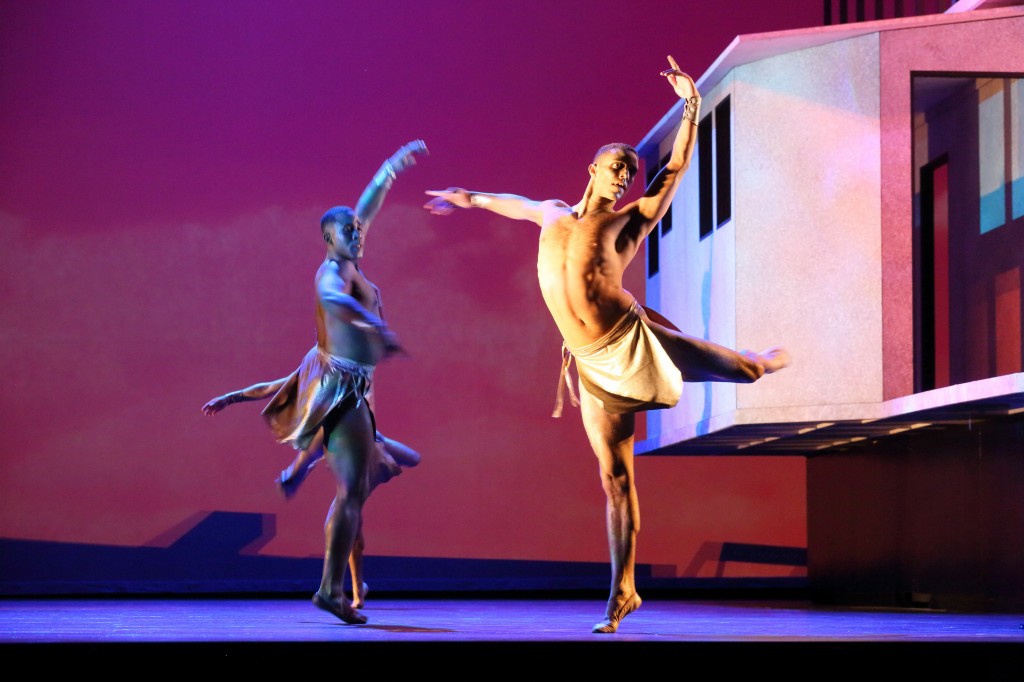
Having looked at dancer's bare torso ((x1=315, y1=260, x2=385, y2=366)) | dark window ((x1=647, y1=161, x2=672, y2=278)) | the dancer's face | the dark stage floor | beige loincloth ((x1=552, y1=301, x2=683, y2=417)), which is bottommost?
the dark stage floor

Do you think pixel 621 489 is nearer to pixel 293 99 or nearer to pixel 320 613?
pixel 320 613

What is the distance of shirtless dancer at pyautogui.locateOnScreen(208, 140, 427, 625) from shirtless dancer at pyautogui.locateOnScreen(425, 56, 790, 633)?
2.54 ft

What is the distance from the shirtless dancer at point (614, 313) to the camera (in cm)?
525

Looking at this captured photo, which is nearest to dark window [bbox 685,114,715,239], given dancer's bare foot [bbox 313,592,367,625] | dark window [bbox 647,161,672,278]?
dark window [bbox 647,161,672,278]

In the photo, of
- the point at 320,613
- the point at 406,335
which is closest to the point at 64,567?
the point at 406,335

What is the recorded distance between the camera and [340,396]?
5559mm

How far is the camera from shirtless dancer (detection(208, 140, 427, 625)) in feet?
17.6

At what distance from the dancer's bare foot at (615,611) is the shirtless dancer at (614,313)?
0.01 metres

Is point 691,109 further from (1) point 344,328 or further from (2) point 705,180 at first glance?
(2) point 705,180

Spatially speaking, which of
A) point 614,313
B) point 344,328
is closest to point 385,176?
point 344,328

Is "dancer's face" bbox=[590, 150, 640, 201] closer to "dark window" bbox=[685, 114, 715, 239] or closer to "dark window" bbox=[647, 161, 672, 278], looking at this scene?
"dark window" bbox=[685, 114, 715, 239]

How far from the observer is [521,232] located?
10.3 meters

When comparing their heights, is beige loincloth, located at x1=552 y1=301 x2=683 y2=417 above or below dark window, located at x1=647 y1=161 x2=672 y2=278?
below
